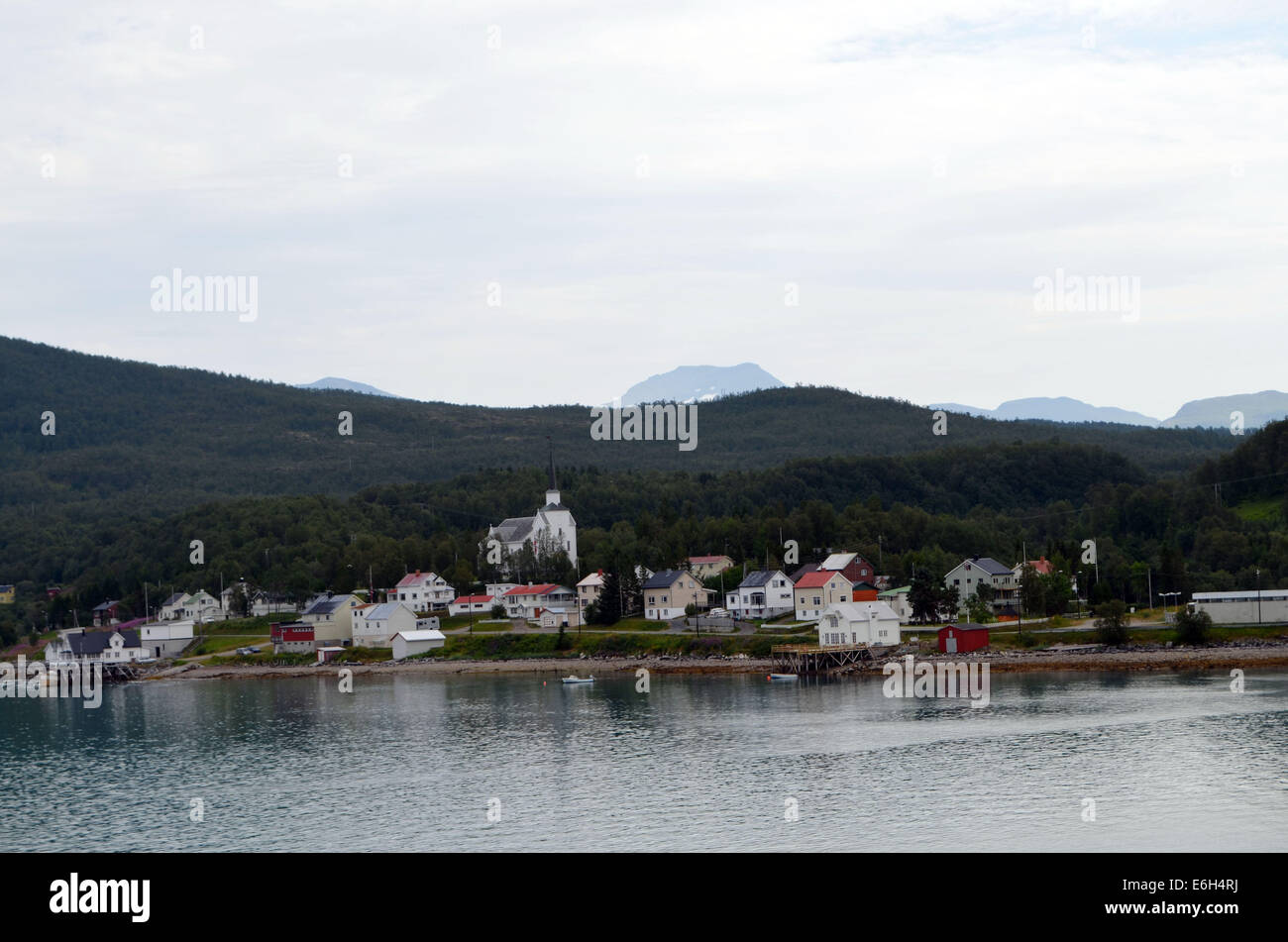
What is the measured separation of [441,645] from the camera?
77.9 meters

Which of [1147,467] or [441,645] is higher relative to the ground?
[1147,467]

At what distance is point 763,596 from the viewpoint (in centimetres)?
7494

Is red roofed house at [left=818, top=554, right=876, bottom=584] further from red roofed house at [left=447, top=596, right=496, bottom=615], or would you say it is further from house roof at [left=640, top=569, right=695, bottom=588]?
red roofed house at [left=447, top=596, right=496, bottom=615]

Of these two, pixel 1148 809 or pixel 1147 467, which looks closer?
pixel 1148 809

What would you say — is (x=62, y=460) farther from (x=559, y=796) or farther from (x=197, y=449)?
(x=559, y=796)

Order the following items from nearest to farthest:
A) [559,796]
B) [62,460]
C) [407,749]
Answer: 1. [559,796]
2. [407,749]
3. [62,460]

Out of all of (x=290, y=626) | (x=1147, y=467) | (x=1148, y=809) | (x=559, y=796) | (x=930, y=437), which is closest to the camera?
(x=1148, y=809)

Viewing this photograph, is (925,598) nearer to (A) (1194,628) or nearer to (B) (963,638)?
(B) (963,638)

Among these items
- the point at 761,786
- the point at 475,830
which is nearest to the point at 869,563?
the point at 761,786

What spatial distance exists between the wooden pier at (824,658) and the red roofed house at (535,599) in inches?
974

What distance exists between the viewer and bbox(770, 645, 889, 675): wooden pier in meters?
61.0

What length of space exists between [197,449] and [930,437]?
103921 mm

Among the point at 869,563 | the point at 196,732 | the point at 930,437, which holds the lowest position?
the point at 196,732

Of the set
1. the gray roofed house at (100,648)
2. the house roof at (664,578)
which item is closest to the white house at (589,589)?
the house roof at (664,578)
